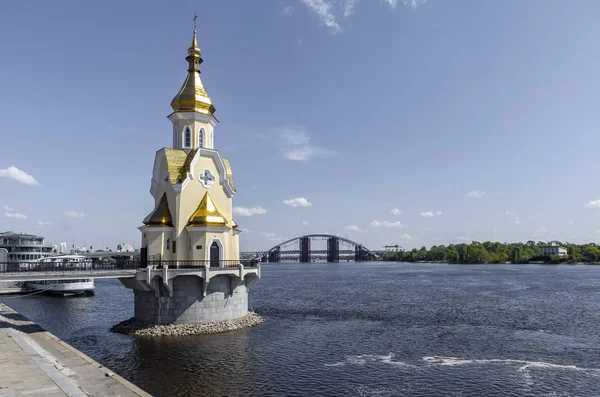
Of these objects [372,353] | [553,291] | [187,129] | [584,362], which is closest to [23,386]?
[372,353]

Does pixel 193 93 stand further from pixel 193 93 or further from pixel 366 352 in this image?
pixel 366 352

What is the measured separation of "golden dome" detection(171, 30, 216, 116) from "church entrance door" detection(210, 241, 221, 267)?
38.2ft

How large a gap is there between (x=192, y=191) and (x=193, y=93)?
28.7 ft

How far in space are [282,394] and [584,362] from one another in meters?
18.7

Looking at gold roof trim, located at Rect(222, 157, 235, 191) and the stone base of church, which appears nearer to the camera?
the stone base of church

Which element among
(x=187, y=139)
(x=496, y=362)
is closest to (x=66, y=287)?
(x=187, y=139)

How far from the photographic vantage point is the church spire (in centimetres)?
3912

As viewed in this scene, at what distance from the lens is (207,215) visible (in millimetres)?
35938

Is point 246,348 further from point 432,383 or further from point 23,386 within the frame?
point 23,386

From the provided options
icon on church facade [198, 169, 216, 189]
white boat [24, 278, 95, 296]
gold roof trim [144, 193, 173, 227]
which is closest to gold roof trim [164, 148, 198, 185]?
icon on church facade [198, 169, 216, 189]

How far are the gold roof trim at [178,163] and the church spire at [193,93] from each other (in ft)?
13.2

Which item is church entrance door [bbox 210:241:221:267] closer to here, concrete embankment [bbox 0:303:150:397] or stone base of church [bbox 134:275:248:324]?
stone base of church [bbox 134:275:248:324]

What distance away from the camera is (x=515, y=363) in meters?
27.6

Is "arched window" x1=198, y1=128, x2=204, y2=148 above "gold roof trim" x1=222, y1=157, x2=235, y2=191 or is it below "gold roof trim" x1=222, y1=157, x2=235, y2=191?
above
